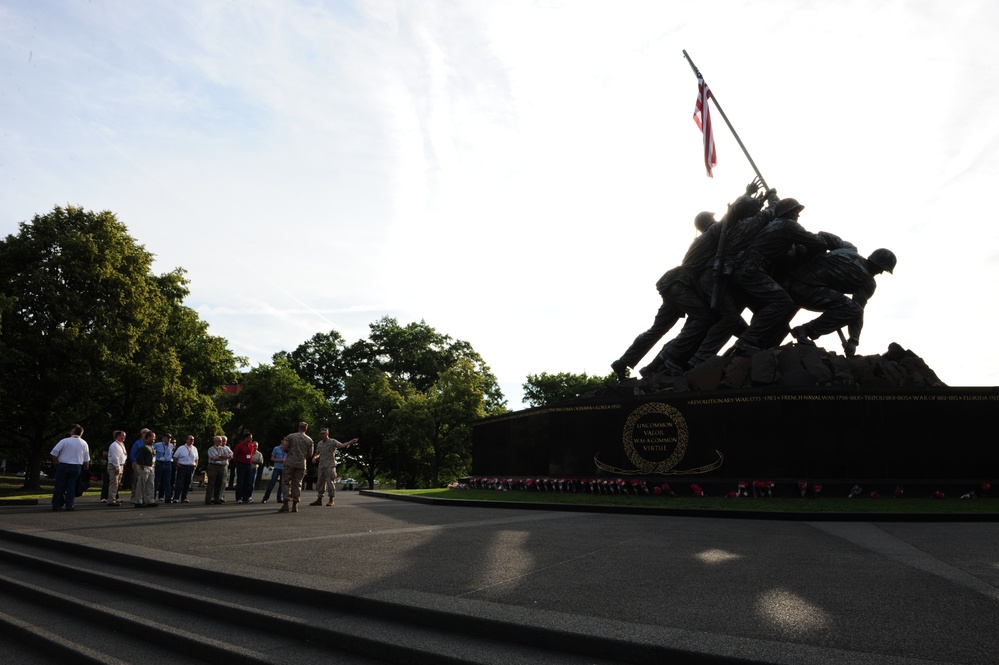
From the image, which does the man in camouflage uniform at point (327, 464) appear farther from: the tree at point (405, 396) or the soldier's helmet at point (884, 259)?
the tree at point (405, 396)

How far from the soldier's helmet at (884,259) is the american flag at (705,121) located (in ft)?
17.7

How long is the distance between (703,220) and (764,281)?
368 cm

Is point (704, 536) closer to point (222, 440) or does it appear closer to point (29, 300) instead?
point (222, 440)

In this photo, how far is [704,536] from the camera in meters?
9.05

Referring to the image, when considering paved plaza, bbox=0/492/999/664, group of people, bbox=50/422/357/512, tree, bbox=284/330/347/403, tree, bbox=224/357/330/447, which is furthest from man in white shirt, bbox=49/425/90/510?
tree, bbox=284/330/347/403

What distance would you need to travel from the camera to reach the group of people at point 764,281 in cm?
1869

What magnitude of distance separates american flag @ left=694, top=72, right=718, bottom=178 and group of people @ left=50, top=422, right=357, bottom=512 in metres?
14.2

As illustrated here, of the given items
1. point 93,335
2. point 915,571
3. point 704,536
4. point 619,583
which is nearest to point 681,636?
point 619,583

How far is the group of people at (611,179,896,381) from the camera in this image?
1869 centimetres

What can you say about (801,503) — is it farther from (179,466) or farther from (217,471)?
Result: (179,466)

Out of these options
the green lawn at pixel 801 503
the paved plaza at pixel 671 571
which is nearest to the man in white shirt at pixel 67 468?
the paved plaza at pixel 671 571

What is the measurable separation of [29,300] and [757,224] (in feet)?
87.4

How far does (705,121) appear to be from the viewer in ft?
69.3

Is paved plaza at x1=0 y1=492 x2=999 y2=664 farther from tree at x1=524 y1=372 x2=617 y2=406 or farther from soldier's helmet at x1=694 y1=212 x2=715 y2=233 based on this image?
tree at x1=524 y1=372 x2=617 y2=406
